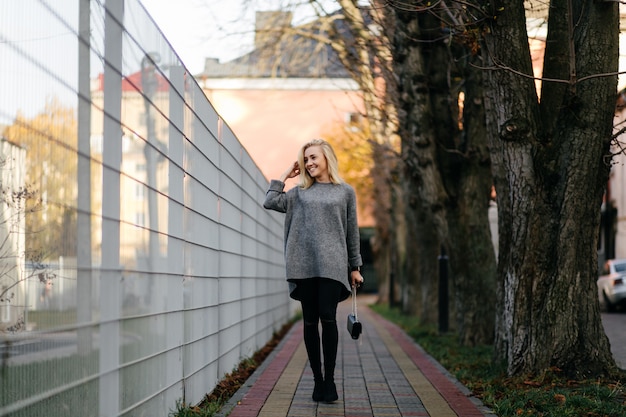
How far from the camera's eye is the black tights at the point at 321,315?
23.0 ft

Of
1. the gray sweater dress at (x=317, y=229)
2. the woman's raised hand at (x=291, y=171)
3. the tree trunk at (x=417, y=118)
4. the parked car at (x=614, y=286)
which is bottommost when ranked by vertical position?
the parked car at (x=614, y=286)

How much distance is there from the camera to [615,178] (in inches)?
1497

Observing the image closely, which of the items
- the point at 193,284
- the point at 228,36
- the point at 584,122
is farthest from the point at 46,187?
the point at 228,36

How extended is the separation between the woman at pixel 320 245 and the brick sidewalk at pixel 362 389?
0.38 m

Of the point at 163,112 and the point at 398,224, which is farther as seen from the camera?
the point at 398,224

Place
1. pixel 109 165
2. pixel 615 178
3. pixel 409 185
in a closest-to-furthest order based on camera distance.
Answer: pixel 109 165 < pixel 409 185 < pixel 615 178

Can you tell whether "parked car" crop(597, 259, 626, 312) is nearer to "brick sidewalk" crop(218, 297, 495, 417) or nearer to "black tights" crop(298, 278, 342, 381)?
"brick sidewalk" crop(218, 297, 495, 417)

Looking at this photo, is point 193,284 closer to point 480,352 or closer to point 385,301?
point 480,352

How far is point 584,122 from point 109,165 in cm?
471

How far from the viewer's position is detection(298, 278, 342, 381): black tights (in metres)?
7.02

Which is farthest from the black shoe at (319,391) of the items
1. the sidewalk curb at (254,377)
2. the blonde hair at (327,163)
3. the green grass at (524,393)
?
the blonde hair at (327,163)

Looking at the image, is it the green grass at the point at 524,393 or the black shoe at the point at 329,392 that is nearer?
the green grass at the point at 524,393

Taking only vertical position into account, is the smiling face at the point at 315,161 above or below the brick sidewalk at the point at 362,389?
above

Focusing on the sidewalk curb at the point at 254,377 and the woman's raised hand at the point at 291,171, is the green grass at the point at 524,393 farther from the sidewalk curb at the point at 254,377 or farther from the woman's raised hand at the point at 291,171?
the woman's raised hand at the point at 291,171
